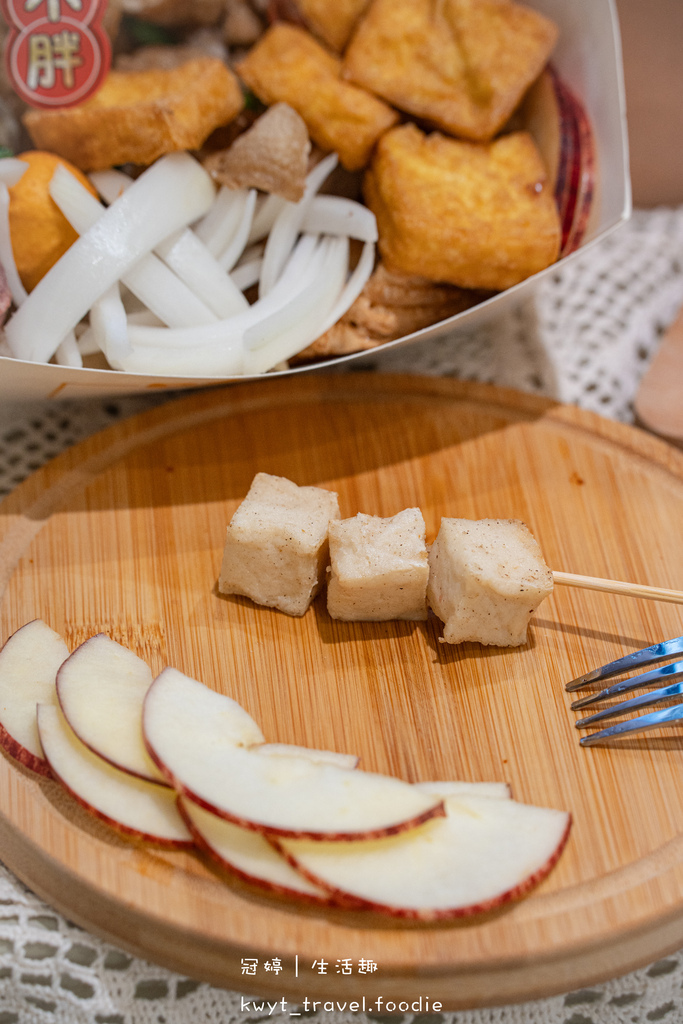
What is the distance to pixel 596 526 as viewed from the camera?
2432 millimetres

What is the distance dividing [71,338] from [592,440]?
66.7 inches

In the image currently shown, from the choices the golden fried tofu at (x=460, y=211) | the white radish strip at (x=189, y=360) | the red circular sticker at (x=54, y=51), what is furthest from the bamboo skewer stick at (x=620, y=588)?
the red circular sticker at (x=54, y=51)

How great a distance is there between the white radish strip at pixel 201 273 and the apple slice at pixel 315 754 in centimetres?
133

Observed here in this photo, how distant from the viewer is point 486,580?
196 cm

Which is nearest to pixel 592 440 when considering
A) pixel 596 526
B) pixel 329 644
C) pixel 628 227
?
pixel 596 526

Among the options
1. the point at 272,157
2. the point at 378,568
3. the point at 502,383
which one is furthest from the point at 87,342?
the point at 502,383

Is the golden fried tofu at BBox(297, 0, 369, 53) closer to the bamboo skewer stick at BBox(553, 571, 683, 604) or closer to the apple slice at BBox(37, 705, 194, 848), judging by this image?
the bamboo skewer stick at BBox(553, 571, 683, 604)

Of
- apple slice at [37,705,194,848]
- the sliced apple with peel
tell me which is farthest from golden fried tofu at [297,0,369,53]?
apple slice at [37,705,194,848]

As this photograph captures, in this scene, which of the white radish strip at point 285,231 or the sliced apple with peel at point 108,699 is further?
the white radish strip at point 285,231

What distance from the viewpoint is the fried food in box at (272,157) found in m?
2.41

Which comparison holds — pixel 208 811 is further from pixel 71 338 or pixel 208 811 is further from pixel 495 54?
pixel 495 54

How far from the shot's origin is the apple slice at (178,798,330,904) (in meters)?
1.61

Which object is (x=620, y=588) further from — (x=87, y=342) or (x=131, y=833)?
(x=87, y=342)

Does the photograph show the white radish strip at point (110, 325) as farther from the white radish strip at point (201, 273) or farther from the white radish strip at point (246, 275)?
the white radish strip at point (246, 275)
